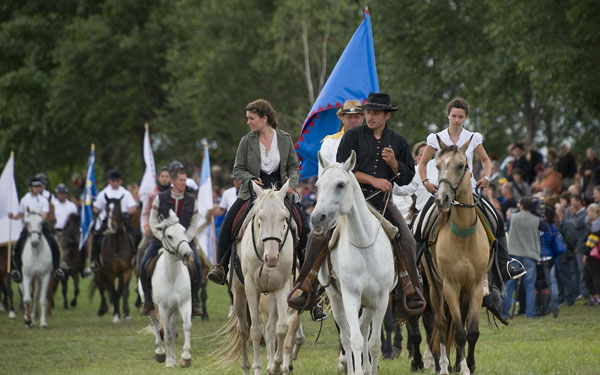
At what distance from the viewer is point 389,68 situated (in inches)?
1410

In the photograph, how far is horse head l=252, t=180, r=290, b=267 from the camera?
10.1 meters

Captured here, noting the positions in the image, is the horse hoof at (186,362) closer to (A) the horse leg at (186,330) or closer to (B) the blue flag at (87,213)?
(A) the horse leg at (186,330)

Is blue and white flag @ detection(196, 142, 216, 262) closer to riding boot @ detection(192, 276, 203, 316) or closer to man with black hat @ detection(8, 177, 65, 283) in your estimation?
man with black hat @ detection(8, 177, 65, 283)

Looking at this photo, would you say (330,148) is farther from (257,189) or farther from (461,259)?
(461,259)

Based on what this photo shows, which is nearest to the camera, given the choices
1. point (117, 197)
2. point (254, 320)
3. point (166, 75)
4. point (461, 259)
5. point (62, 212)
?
point (461, 259)

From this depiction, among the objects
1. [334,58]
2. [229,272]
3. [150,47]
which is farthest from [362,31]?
[150,47]

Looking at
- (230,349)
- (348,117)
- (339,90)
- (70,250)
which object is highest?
(339,90)

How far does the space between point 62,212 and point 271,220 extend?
16872mm

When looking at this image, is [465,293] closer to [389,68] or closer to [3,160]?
[389,68]

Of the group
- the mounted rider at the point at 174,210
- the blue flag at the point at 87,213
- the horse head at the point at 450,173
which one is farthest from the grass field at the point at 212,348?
the blue flag at the point at 87,213

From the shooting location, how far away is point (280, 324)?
11.1 metres

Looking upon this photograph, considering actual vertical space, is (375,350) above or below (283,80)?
below

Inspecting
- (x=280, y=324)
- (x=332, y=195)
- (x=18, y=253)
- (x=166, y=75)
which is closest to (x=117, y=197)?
(x=18, y=253)

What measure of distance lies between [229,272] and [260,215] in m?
1.92
